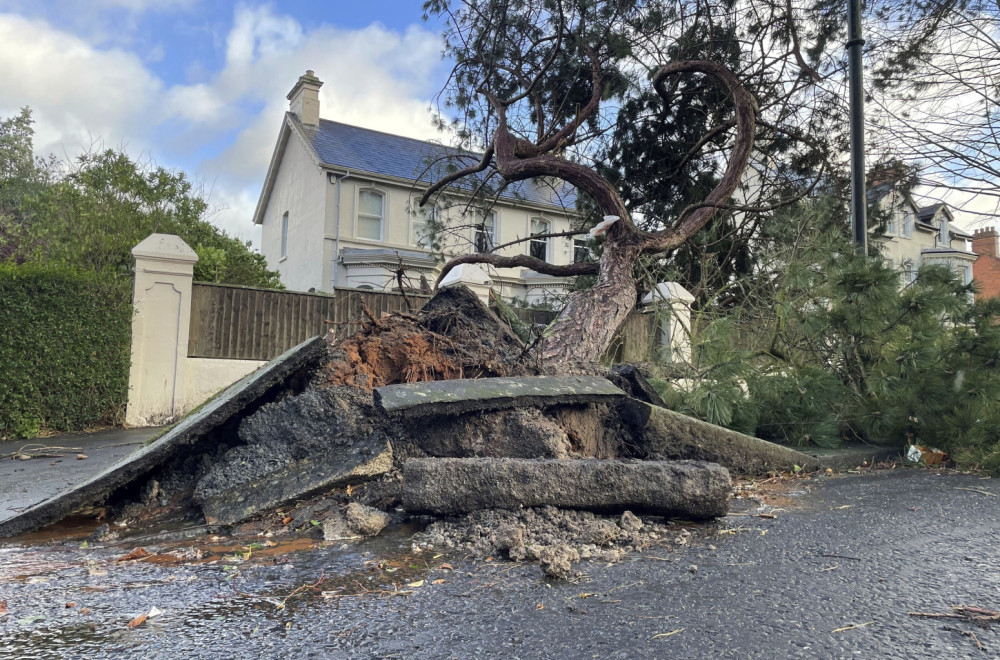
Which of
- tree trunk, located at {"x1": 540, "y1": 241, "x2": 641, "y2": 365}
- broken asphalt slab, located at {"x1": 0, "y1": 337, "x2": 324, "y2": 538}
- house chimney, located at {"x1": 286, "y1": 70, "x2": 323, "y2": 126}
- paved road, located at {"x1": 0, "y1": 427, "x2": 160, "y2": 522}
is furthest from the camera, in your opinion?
house chimney, located at {"x1": 286, "y1": 70, "x2": 323, "y2": 126}

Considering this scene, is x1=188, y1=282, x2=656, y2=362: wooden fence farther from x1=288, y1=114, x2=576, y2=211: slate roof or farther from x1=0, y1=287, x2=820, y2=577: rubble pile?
x1=288, y1=114, x2=576, y2=211: slate roof

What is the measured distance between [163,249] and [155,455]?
727cm

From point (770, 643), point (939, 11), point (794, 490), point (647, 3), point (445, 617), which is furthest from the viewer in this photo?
point (647, 3)

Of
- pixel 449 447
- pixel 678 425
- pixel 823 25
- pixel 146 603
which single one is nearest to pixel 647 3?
pixel 823 25

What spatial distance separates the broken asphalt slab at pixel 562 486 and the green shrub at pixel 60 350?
7545mm

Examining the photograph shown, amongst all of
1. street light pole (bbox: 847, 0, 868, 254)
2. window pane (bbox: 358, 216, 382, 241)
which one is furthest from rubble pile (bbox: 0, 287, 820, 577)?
window pane (bbox: 358, 216, 382, 241)

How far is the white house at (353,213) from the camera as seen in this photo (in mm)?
21344

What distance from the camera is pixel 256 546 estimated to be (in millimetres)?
3092

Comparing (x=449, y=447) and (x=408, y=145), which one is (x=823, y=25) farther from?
(x=408, y=145)

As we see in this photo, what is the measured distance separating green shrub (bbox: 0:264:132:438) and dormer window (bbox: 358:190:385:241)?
13161mm

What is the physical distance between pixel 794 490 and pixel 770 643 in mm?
2764

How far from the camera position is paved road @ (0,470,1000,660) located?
1.96m

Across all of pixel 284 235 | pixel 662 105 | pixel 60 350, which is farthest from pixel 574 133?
pixel 284 235

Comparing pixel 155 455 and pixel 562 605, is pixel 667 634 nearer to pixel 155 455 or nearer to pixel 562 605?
pixel 562 605
